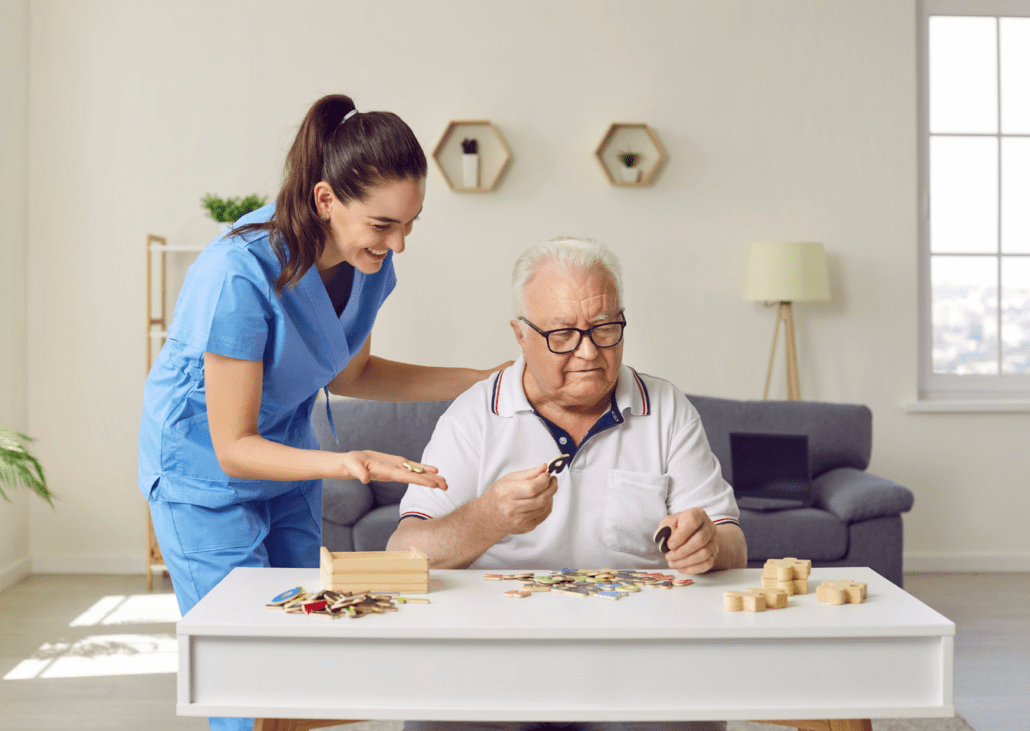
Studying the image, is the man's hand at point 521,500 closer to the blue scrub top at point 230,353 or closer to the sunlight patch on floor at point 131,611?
the blue scrub top at point 230,353

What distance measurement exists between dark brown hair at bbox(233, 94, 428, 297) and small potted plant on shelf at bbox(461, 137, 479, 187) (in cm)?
261

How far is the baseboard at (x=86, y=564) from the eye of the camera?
13.3 ft

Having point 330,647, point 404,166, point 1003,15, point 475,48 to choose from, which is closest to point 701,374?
point 475,48

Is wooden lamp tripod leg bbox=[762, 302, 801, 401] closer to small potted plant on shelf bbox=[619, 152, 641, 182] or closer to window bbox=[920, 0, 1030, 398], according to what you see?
window bbox=[920, 0, 1030, 398]

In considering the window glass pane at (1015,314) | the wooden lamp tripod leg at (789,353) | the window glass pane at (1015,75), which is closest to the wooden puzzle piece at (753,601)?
the wooden lamp tripod leg at (789,353)

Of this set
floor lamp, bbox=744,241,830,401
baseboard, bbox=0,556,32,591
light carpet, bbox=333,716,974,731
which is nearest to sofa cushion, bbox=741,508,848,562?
light carpet, bbox=333,716,974,731

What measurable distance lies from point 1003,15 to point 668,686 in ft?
14.3

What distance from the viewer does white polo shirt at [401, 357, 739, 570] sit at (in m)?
1.54

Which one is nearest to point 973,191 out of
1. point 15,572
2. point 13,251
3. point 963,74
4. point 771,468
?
point 963,74

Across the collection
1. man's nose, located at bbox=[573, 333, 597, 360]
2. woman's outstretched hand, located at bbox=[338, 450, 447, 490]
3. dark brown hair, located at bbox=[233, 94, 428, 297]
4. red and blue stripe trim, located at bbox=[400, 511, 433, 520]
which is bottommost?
red and blue stripe trim, located at bbox=[400, 511, 433, 520]

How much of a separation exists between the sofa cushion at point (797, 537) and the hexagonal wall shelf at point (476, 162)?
1.91 m

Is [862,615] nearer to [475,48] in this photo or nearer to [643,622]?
[643,622]

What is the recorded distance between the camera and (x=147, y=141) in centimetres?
404

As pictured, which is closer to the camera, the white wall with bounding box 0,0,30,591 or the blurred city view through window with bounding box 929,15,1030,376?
the white wall with bounding box 0,0,30,591
